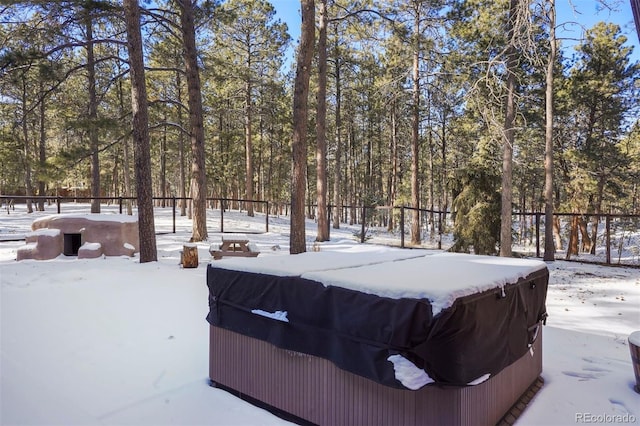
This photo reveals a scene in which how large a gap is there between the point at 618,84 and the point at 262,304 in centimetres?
1683

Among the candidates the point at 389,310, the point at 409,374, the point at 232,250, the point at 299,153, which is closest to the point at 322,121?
the point at 299,153

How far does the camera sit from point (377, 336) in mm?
2221

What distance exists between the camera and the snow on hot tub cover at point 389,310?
2.12 metres

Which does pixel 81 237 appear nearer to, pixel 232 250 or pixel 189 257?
pixel 189 257

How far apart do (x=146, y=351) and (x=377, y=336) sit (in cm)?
273

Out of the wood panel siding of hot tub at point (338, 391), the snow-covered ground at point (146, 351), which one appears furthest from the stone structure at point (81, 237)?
the wood panel siding of hot tub at point (338, 391)

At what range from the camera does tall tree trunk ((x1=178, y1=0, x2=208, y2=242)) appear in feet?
33.2

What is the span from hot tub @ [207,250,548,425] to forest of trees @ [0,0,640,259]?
6.71ft

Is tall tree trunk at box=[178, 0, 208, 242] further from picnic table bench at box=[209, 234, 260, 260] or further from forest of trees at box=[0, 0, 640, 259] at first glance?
picnic table bench at box=[209, 234, 260, 260]

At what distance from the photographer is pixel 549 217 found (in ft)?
35.0

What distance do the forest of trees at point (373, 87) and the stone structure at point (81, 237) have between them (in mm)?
1190

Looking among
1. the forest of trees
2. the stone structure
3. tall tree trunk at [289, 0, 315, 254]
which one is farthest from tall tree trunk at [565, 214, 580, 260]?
the stone structure

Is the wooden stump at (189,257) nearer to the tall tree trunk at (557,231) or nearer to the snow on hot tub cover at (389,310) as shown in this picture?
the snow on hot tub cover at (389,310)

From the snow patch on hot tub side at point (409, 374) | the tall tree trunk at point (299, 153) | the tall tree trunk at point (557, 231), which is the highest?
the tall tree trunk at point (299, 153)
